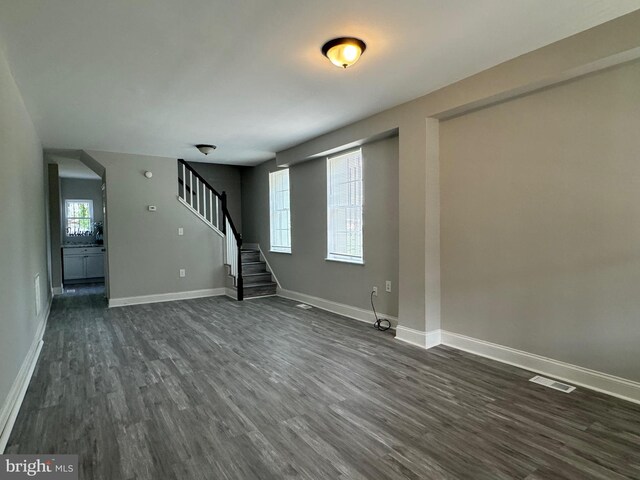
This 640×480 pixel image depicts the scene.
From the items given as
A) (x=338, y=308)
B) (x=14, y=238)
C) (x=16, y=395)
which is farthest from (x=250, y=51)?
(x=338, y=308)

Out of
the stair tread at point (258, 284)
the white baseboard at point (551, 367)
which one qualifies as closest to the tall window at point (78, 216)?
the stair tread at point (258, 284)

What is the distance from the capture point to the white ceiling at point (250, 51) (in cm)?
208

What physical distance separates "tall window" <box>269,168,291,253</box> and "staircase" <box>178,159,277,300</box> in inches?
22.5

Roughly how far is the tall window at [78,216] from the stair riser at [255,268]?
526 cm

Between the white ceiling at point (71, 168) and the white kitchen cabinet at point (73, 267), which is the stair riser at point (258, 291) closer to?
the white ceiling at point (71, 168)

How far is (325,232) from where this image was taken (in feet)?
17.5

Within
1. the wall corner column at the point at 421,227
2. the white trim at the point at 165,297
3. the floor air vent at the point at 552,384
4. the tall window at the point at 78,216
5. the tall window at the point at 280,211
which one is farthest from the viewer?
the tall window at the point at 78,216

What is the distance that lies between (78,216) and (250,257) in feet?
17.7

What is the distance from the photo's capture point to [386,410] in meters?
2.35

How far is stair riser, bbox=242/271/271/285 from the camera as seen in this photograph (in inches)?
253

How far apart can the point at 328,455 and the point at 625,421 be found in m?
1.89

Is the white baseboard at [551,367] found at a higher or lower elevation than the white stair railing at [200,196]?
lower

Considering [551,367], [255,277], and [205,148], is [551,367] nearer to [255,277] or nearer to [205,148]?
[255,277]

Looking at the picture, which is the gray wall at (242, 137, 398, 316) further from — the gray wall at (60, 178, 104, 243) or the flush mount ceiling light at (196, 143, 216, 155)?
the gray wall at (60, 178, 104, 243)
